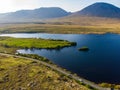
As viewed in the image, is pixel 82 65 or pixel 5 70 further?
pixel 82 65

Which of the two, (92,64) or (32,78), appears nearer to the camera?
(32,78)

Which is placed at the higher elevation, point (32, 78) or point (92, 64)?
point (32, 78)

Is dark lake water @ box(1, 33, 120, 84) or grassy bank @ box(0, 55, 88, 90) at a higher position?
grassy bank @ box(0, 55, 88, 90)

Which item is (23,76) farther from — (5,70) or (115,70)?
(115,70)

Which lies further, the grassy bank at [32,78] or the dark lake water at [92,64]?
the dark lake water at [92,64]

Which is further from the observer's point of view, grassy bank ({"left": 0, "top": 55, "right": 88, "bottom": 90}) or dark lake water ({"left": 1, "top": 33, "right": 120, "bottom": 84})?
dark lake water ({"left": 1, "top": 33, "right": 120, "bottom": 84})

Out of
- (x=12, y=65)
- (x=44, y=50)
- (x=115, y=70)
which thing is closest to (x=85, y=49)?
(x=44, y=50)

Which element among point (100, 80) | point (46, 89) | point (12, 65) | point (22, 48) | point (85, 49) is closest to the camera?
point (46, 89)

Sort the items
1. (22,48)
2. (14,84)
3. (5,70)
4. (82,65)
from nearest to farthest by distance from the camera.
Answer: (14,84) < (5,70) < (82,65) < (22,48)
